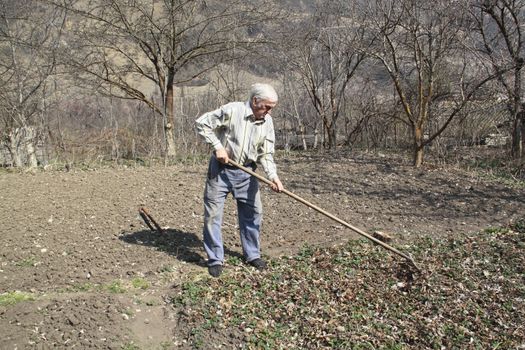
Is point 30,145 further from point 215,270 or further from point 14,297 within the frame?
point 215,270

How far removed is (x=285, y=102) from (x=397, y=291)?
784 cm

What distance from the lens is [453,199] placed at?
6.17 meters

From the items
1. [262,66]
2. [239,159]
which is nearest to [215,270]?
[239,159]

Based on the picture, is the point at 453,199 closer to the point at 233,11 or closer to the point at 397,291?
the point at 397,291

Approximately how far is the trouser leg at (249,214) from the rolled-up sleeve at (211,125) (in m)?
0.47

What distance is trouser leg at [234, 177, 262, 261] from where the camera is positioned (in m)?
4.39

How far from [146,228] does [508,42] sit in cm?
672

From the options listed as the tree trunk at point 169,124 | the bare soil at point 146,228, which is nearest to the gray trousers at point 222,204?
the bare soil at point 146,228

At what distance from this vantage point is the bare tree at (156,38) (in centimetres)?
853

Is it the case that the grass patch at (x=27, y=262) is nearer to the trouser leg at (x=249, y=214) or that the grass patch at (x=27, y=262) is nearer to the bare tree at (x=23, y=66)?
the trouser leg at (x=249, y=214)

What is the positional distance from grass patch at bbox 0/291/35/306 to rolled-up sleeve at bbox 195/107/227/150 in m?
1.68

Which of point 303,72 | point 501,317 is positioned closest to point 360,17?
point 303,72

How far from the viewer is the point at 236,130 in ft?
13.6

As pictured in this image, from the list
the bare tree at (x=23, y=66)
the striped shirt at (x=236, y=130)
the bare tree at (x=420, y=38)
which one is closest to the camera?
the striped shirt at (x=236, y=130)
